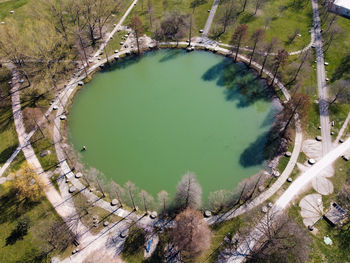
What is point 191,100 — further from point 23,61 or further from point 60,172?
point 23,61

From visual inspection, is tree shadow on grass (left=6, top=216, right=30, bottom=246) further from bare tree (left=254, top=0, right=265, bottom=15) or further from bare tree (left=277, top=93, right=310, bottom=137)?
bare tree (left=254, top=0, right=265, bottom=15)

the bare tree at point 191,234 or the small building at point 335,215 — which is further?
the small building at point 335,215

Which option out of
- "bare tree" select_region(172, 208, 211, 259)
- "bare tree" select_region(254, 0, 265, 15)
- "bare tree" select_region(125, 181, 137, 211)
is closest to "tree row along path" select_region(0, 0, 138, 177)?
"bare tree" select_region(125, 181, 137, 211)

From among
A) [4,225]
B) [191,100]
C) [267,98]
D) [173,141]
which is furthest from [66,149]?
[267,98]

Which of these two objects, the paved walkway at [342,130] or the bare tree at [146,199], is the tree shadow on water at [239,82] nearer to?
the paved walkway at [342,130]

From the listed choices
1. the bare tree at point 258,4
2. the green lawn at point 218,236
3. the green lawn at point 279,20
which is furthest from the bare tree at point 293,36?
the green lawn at point 218,236

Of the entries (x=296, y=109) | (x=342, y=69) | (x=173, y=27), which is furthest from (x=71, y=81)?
(x=342, y=69)
